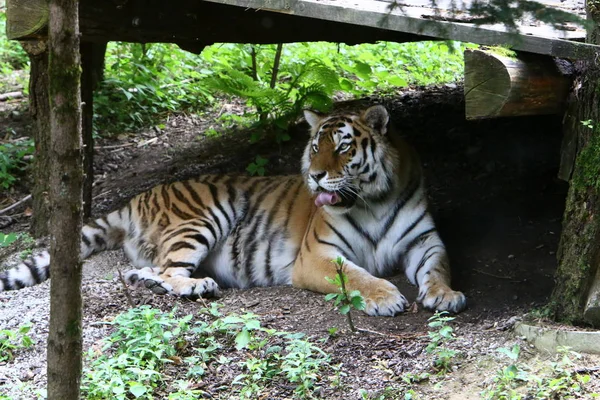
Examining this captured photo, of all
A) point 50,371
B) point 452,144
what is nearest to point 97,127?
point 452,144

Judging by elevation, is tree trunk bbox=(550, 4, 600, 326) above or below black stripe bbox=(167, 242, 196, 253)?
above

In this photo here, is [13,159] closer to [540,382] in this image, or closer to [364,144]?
[364,144]

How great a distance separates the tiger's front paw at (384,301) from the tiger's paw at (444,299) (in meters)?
0.15

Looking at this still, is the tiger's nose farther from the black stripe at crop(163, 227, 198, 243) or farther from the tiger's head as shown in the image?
the black stripe at crop(163, 227, 198, 243)

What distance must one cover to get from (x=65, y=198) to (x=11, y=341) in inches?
78.7

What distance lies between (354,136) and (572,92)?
5.46 ft

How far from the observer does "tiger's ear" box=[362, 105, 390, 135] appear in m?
5.40

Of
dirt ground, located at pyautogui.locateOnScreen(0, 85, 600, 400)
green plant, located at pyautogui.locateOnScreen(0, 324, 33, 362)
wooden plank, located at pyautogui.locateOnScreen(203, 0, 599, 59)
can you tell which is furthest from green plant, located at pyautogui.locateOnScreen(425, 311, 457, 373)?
green plant, located at pyautogui.locateOnScreen(0, 324, 33, 362)

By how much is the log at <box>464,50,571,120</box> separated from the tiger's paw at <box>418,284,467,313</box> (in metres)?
1.21

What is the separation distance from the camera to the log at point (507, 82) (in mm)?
3893

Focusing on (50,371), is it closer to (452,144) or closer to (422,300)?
(422,300)

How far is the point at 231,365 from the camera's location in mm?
3904

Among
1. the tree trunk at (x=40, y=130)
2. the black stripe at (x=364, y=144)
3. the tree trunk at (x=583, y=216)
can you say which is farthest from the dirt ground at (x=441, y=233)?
the black stripe at (x=364, y=144)

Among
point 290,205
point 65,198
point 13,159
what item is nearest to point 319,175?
point 290,205
